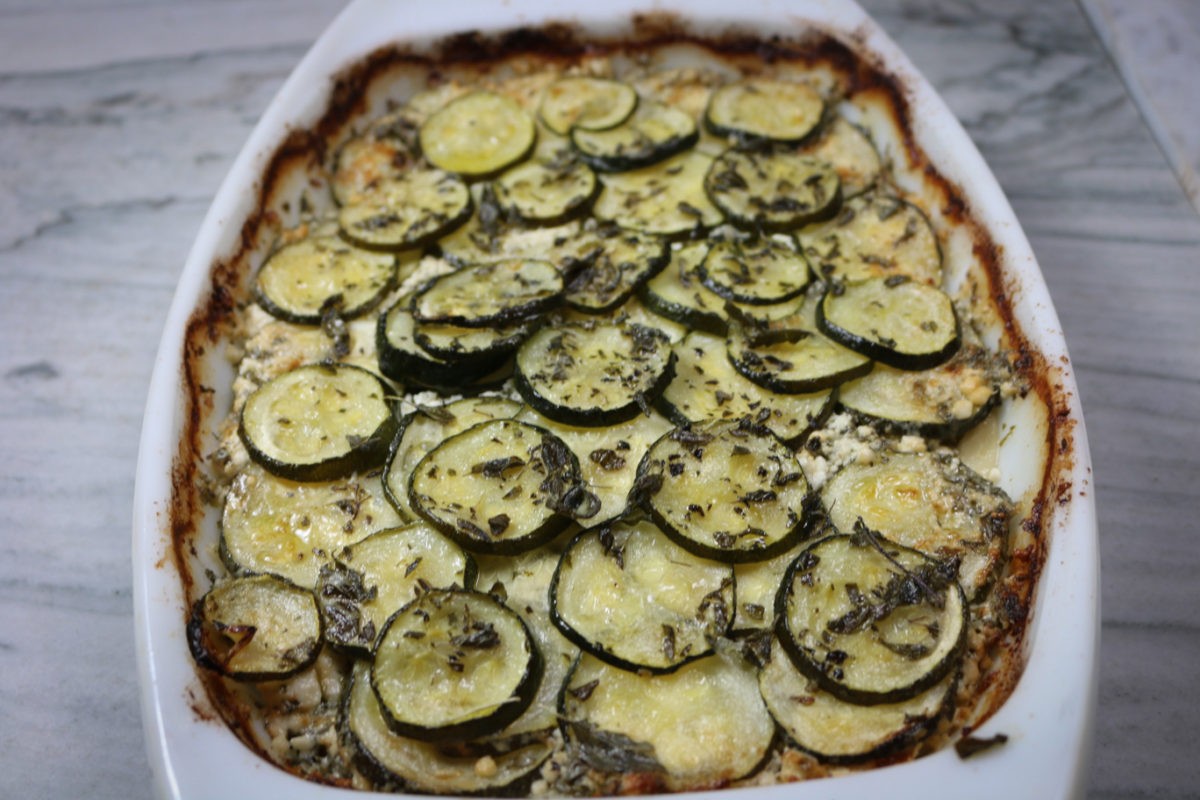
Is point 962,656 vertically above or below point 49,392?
above

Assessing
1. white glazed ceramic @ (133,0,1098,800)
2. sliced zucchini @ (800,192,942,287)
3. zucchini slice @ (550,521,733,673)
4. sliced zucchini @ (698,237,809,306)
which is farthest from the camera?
sliced zucchini @ (800,192,942,287)

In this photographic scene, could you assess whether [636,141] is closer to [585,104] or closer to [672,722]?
[585,104]

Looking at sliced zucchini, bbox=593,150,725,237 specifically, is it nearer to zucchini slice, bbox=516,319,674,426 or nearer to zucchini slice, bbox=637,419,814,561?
zucchini slice, bbox=516,319,674,426

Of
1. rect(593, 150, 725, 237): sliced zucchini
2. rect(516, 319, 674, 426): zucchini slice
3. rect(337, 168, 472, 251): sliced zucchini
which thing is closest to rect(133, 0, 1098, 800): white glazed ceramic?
rect(337, 168, 472, 251): sliced zucchini

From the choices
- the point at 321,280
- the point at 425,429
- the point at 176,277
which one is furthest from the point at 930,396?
the point at 176,277

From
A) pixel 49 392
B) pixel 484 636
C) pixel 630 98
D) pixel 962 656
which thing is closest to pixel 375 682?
pixel 484 636

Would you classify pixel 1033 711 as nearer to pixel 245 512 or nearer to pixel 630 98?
pixel 245 512
